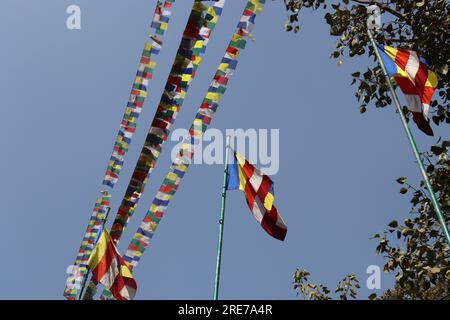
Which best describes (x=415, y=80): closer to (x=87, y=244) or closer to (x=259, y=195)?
(x=259, y=195)

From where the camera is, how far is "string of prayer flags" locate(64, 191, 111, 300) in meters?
10.8

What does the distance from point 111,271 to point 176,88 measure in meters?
3.58

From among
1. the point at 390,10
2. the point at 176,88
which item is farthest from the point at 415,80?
the point at 176,88

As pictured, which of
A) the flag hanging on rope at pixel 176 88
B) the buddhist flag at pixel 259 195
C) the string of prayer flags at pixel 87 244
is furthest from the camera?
the string of prayer flags at pixel 87 244

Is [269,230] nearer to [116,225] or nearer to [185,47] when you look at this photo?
[116,225]

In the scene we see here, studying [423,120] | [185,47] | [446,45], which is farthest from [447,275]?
[185,47]

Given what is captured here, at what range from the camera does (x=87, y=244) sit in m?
11.0

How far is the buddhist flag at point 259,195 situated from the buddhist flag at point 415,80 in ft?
10.3

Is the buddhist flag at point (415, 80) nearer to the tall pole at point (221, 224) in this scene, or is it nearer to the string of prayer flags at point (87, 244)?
the tall pole at point (221, 224)

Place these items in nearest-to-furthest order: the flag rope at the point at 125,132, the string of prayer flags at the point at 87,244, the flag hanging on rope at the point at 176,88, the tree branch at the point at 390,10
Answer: the flag hanging on rope at the point at 176,88, the flag rope at the point at 125,132, the string of prayer flags at the point at 87,244, the tree branch at the point at 390,10

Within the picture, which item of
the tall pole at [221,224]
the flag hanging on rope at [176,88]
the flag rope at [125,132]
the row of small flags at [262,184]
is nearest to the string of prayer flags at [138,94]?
the flag rope at [125,132]

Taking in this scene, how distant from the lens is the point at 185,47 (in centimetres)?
839

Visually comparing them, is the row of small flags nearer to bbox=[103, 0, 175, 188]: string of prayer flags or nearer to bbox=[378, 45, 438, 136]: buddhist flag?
bbox=[378, 45, 438, 136]: buddhist flag

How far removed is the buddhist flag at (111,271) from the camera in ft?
30.3
